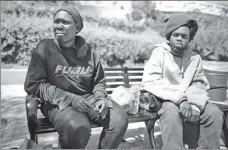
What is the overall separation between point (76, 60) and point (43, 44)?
1.22 feet

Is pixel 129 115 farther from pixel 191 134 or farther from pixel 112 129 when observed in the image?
pixel 191 134

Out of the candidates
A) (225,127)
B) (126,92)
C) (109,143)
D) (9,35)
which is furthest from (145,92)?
(9,35)

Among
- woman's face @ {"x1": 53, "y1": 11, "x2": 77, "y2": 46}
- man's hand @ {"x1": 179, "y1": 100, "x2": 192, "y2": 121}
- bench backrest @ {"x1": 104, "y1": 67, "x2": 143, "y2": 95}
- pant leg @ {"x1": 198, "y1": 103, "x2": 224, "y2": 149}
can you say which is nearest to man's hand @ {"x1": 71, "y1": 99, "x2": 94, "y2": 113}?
woman's face @ {"x1": 53, "y1": 11, "x2": 77, "y2": 46}

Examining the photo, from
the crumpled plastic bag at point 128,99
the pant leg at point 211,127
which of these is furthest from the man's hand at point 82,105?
the pant leg at point 211,127

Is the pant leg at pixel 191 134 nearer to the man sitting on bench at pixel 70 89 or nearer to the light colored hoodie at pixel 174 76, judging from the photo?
the light colored hoodie at pixel 174 76

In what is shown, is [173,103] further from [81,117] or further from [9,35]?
[9,35]

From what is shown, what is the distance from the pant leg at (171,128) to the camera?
2.12 meters

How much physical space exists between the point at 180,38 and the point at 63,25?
1363mm

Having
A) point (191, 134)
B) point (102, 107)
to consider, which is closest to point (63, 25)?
point (102, 107)

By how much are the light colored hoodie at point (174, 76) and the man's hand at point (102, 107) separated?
2.15 feet

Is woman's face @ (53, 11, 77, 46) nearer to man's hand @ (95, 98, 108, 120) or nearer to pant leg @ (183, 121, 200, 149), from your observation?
man's hand @ (95, 98, 108, 120)

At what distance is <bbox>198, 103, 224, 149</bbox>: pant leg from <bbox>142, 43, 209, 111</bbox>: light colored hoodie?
149mm

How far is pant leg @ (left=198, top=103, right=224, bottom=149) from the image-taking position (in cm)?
228

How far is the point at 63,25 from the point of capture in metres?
2.22
